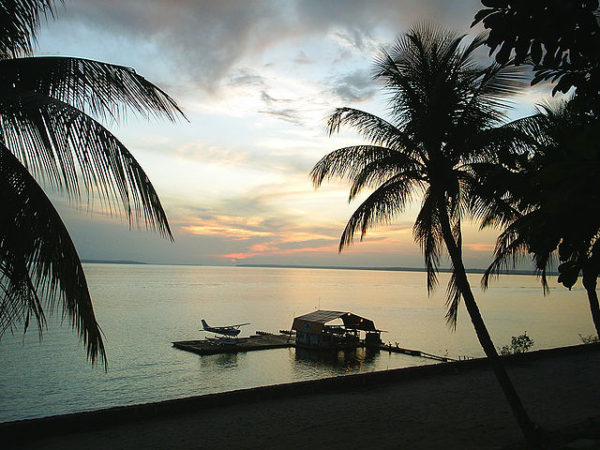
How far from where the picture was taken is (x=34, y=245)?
3.81 meters

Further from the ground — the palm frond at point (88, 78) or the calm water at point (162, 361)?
the palm frond at point (88, 78)

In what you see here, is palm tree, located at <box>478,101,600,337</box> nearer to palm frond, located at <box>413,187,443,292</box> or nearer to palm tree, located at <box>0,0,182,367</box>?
palm tree, located at <box>0,0,182,367</box>

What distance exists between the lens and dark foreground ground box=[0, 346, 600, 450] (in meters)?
7.84

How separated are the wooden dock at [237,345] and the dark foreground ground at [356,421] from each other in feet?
83.3

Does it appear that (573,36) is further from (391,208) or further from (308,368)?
(308,368)

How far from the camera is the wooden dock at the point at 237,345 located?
3569 centimetres

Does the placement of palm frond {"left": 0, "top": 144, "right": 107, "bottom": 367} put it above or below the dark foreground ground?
above

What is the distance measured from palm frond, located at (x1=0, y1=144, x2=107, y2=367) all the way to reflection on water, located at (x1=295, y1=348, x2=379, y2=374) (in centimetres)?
2885

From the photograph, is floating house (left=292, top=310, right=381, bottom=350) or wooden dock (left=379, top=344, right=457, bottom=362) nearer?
wooden dock (left=379, top=344, right=457, bottom=362)

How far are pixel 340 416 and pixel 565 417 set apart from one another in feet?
15.7

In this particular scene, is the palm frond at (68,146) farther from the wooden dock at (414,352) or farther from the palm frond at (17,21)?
the wooden dock at (414,352)

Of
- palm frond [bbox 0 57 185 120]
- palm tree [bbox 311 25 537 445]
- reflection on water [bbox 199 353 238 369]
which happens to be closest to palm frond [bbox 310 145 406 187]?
palm tree [bbox 311 25 537 445]

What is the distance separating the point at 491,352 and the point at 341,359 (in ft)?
92.9

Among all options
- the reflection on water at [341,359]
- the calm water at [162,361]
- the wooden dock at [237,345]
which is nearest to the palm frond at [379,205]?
the calm water at [162,361]
